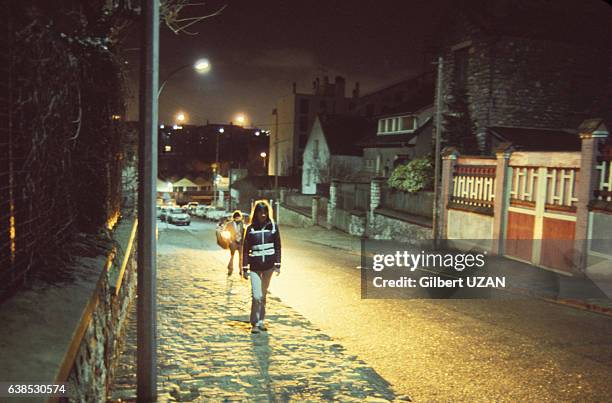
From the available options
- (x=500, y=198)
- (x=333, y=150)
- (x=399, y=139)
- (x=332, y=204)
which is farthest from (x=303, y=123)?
(x=500, y=198)

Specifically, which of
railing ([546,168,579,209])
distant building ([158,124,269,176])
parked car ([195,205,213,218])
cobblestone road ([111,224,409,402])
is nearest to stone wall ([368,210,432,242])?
railing ([546,168,579,209])

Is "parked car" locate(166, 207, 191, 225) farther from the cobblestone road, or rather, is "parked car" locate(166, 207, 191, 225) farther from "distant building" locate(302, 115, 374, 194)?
the cobblestone road

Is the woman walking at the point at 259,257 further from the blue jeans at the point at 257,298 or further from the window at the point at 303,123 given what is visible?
the window at the point at 303,123

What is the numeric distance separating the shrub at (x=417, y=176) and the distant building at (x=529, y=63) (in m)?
4.00

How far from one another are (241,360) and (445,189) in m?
15.1

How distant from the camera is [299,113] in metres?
72.1

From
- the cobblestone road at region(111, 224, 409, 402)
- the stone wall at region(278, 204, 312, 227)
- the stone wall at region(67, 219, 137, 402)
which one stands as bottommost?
the stone wall at region(278, 204, 312, 227)

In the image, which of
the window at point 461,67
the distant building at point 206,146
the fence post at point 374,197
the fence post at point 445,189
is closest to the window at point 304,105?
the distant building at point 206,146

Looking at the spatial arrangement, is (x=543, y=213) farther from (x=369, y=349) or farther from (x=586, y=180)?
(x=369, y=349)

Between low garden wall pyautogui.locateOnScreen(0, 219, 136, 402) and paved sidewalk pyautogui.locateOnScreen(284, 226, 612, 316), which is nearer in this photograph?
low garden wall pyautogui.locateOnScreen(0, 219, 136, 402)

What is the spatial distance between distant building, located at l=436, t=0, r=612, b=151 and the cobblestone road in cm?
1915

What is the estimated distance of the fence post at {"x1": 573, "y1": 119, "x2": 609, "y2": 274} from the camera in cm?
1320

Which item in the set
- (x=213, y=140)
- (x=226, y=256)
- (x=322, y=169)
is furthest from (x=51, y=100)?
(x=213, y=140)

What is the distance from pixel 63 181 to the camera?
15.0ft
